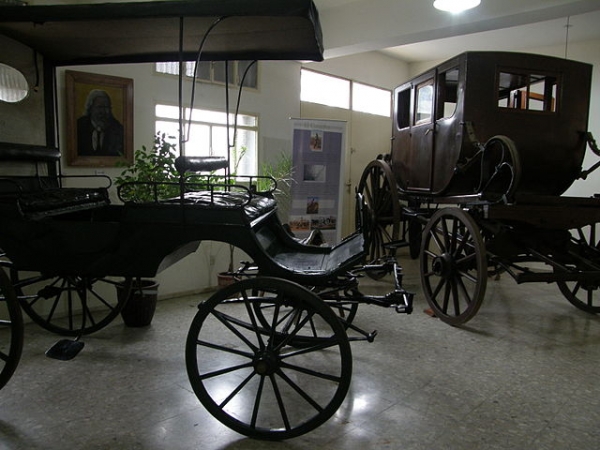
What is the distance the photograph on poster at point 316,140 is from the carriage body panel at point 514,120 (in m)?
1.48

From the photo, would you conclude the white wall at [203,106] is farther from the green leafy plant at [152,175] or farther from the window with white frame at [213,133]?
the green leafy plant at [152,175]

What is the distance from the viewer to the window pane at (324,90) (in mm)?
5867

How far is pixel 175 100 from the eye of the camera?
4.43 meters

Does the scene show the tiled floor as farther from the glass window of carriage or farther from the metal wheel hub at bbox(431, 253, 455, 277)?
the glass window of carriage

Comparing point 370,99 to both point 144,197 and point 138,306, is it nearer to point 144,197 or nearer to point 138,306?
point 144,197

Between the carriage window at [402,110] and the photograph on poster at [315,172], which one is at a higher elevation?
the carriage window at [402,110]

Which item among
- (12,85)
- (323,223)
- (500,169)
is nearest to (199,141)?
(323,223)

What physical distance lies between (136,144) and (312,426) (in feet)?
10.3

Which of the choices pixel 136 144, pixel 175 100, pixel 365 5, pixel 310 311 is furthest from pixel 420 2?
pixel 310 311

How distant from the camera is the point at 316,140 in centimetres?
529

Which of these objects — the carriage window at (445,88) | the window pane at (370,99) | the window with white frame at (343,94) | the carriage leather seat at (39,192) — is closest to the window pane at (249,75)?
the window with white frame at (343,94)

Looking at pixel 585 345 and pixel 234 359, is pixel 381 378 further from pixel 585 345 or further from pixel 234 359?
pixel 585 345

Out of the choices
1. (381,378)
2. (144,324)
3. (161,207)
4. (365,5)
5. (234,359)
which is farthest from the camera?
(365,5)

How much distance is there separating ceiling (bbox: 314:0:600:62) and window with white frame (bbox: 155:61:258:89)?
0.91 m
